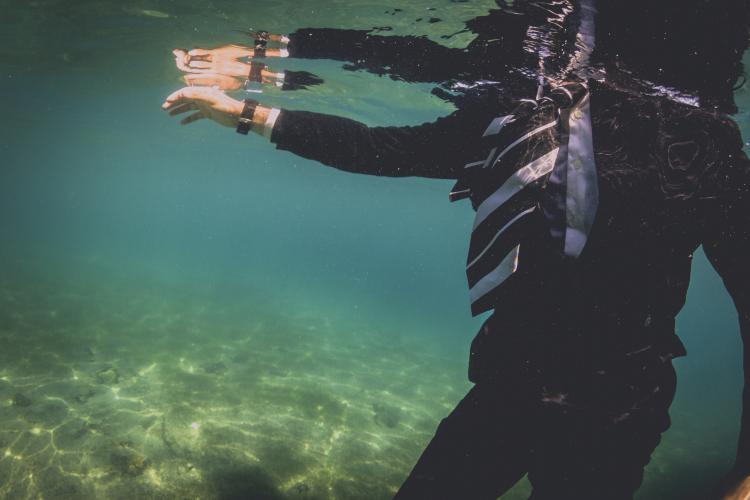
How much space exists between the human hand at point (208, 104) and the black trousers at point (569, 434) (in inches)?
74.0

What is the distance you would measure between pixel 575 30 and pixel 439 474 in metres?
5.30

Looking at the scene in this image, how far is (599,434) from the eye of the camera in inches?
61.5

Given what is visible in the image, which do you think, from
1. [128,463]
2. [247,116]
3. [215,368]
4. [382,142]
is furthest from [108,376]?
[382,142]

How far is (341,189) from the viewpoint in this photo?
44500 mm

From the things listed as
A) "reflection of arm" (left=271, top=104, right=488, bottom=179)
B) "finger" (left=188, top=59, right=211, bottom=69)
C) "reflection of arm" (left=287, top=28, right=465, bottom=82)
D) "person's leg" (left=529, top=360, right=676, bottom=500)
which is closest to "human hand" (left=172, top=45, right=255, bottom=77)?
"finger" (left=188, top=59, right=211, bottom=69)

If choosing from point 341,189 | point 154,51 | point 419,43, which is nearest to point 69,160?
point 341,189

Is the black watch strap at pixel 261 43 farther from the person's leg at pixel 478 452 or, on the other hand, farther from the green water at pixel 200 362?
the person's leg at pixel 478 452

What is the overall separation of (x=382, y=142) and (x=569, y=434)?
1595 millimetres

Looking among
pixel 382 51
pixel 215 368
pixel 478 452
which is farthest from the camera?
pixel 215 368

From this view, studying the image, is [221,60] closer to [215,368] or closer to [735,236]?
[215,368]

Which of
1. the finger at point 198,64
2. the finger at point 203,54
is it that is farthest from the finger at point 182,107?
the finger at point 198,64

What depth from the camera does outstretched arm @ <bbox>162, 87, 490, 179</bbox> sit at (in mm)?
1912

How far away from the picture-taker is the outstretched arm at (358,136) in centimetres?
191

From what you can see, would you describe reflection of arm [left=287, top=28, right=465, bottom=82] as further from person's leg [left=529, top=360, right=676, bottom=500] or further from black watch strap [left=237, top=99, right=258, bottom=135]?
person's leg [left=529, top=360, right=676, bottom=500]
